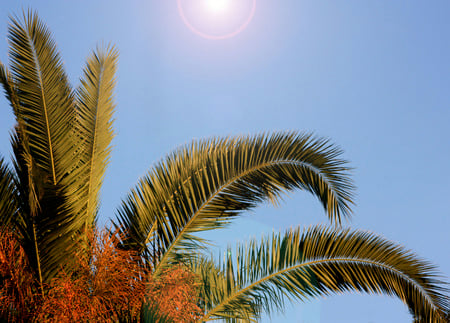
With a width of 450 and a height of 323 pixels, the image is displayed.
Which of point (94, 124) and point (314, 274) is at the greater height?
point (94, 124)

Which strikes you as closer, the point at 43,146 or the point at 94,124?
the point at 43,146

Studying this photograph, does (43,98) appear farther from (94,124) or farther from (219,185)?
(219,185)

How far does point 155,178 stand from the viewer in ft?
18.2

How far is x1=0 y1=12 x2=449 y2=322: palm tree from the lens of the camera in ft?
15.6

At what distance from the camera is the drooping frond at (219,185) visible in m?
5.23

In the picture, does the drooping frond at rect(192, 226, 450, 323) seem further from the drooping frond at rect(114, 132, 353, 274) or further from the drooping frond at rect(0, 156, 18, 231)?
the drooping frond at rect(0, 156, 18, 231)

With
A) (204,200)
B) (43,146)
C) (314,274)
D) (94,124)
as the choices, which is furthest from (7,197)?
(314,274)

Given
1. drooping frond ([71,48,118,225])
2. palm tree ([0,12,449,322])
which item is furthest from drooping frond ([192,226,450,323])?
drooping frond ([71,48,118,225])

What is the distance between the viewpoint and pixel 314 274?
5262 mm

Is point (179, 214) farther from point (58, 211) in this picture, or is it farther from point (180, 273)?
point (58, 211)

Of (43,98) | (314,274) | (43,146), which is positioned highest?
(43,98)

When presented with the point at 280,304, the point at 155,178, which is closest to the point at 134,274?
the point at 155,178

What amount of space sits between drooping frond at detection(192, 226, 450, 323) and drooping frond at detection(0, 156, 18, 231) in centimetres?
218

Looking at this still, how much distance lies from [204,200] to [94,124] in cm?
160
